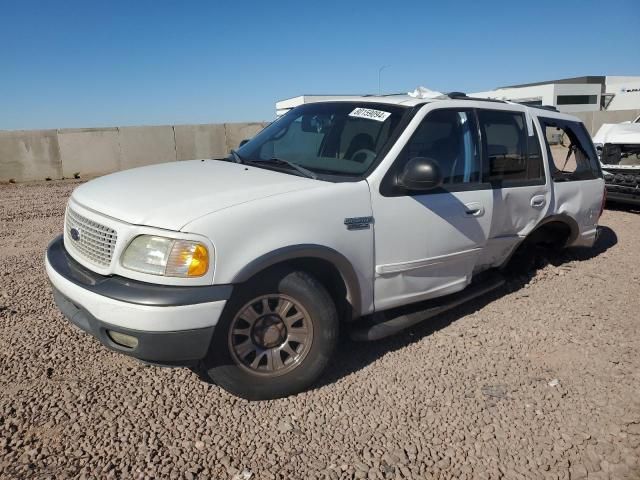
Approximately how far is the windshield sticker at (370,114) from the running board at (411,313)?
4.89 ft

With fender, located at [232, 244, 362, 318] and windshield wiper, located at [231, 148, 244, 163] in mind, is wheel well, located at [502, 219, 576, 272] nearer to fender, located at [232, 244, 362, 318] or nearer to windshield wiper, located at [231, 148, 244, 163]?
fender, located at [232, 244, 362, 318]

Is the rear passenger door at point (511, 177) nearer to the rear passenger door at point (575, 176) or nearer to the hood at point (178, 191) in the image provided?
the rear passenger door at point (575, 176)

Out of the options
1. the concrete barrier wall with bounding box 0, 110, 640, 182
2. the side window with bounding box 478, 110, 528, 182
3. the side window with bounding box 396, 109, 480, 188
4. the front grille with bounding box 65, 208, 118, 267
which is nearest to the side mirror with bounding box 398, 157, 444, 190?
the side window with bounding box 396, 109, 480, 188

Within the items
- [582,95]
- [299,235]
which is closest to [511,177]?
[299,235]

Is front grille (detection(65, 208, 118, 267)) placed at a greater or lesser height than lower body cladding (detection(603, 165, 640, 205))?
greater

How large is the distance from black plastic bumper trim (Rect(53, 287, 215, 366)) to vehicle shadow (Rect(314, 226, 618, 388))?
0.95 metres

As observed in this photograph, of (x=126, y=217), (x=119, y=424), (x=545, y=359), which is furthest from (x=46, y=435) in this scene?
(x=545, y=359)

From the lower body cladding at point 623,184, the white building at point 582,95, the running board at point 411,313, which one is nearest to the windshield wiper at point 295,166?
the running board at point 411,313

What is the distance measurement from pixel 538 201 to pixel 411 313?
5.90ft

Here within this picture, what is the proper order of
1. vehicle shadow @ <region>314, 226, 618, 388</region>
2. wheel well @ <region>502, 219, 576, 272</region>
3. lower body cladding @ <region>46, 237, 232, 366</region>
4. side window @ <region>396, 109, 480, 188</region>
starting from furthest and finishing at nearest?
wheel well @ <region>502, 219, 576, 272</region>, side window @ <region>396, 109, 480, 188</region>, vehicle shadow @ <region>314, 226, 618, 388</region>, lower body cladding @ <region>46, 237, 232, 366</region>

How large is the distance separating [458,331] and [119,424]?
2.64 metres

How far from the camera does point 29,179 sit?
47.5 feet

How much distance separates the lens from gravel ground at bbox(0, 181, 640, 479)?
2494 mm

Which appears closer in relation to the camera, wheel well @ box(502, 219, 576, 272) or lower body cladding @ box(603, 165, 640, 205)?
wheel well @ box(502, 219, 576, 272)
